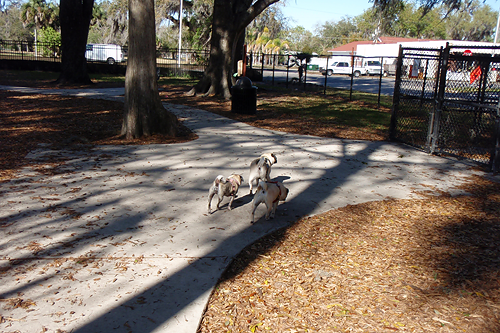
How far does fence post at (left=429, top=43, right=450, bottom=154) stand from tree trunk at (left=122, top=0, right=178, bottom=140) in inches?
252

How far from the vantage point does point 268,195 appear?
5.14 m

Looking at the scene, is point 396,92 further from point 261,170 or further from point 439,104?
point 261,170

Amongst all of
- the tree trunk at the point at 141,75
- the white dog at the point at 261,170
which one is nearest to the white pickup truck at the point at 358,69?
the tree trunk at the point at 141,75

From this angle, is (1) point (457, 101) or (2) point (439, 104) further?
(2) point (439, 104)

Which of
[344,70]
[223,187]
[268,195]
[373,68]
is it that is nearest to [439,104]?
[268,195]

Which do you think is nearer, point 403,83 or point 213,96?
point 403,83

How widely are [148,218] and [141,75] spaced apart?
17.2 feet

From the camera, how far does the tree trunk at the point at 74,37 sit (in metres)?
21.8

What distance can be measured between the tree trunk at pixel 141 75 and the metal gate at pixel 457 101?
6083mm

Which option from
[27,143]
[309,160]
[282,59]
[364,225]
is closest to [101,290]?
[364,225]

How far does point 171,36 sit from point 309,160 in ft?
168

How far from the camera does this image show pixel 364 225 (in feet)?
17.5

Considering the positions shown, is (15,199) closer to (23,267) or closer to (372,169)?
(23,267)

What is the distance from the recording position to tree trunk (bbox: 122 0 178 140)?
30.8ft
